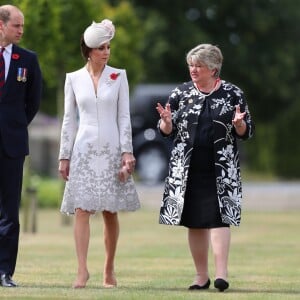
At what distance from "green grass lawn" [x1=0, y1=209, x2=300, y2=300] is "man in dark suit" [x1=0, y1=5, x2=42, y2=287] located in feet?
1.21

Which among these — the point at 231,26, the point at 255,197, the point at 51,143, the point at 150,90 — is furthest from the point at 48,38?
the point at 51,143

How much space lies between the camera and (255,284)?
36.3 ft

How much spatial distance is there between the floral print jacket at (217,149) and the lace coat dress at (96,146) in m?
0.37

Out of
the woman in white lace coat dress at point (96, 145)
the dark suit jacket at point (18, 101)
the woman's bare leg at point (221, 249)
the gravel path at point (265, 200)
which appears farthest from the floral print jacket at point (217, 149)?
the gravel path at point (265, 200)

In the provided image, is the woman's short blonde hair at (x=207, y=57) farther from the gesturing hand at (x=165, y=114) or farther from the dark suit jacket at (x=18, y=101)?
the dark suit jacket at (x=18, y=101)

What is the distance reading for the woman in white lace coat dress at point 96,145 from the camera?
10.3m

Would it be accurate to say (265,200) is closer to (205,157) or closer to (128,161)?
(205,157)

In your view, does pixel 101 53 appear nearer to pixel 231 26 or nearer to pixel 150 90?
pixel 150 90

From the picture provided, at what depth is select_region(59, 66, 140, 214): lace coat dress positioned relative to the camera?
10289 mm

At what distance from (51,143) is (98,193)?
38.1 metres

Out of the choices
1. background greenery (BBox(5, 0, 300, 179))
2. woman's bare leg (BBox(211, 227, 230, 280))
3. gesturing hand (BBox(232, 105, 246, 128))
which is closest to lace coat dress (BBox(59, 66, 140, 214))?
woman's bare leg (BBox(211, 227, 230, 280))

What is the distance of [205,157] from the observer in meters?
10.4

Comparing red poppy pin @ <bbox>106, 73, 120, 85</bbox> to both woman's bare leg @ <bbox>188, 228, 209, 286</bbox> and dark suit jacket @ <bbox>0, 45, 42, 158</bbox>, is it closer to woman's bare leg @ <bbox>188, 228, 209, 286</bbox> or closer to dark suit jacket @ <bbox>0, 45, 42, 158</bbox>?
dark suit jacket @ <bbox>0, 45, 42, 158</bbox>

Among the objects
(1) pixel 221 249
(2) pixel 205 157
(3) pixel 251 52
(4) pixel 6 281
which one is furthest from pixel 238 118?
(3) pixel 251 52
